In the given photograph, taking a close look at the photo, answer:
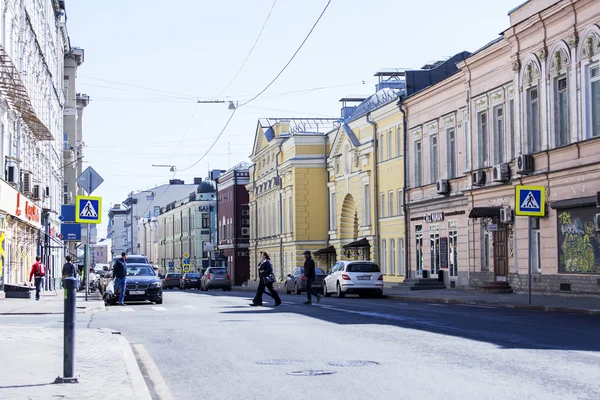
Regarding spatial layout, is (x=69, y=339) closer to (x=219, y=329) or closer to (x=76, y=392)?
(x=76, y=392)

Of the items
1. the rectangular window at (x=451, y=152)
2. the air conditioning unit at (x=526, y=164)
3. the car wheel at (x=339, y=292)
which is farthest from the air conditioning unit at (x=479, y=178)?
the car wheel at (x=339, y=292)

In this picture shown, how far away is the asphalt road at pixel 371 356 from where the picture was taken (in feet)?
31.4

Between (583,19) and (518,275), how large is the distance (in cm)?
986

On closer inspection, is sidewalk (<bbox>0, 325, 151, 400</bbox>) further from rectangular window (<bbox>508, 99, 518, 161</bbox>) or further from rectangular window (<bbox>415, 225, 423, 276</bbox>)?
rectangular window (<bbox>415, 225, 423, 276</bbox>)

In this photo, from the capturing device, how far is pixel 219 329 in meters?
18.0

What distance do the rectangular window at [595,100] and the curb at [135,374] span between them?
19.2 m

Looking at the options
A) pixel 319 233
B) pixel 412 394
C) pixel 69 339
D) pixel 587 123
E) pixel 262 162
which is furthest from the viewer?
pixel 262 162

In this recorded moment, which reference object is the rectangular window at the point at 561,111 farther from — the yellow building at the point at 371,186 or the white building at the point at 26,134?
the yellow building at the point at 371,186

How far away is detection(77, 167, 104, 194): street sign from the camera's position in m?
25.3

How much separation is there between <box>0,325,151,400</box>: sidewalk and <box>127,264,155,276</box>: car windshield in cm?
1512

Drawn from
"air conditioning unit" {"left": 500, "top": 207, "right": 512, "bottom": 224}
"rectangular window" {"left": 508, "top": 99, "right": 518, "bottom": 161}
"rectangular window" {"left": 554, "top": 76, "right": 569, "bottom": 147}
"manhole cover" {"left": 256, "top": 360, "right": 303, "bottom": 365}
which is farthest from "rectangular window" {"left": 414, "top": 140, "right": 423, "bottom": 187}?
"manhole cover" {"left": 256, "top": 360, "right": 303, "bottom": 365}

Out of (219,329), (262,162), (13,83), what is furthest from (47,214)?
(219,329)

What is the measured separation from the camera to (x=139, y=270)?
106 feet

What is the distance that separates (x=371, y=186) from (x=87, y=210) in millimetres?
31309
